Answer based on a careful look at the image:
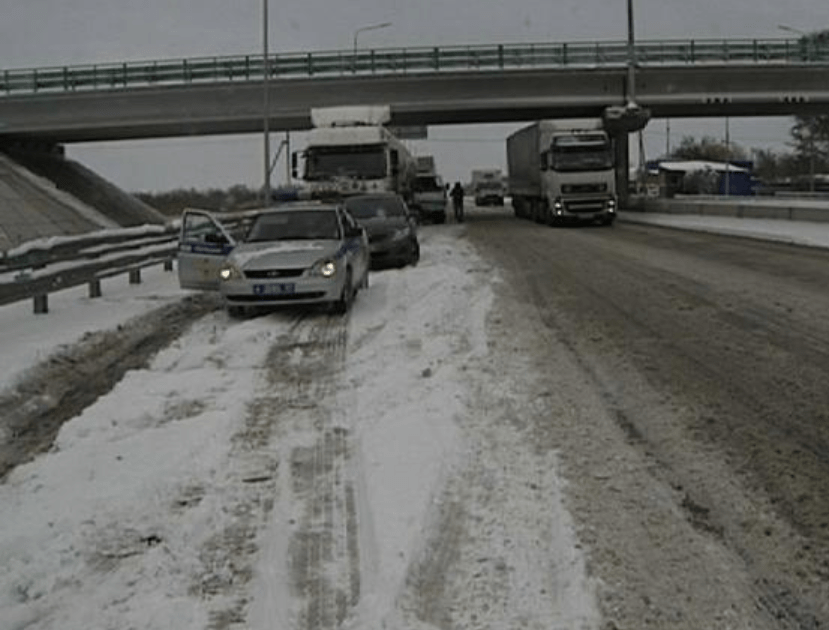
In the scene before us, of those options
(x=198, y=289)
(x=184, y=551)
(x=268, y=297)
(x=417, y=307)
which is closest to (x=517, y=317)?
(x=417, y=307)

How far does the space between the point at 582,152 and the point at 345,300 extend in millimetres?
23969

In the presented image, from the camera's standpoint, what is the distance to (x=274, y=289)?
1274cm

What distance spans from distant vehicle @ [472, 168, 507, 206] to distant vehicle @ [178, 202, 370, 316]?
67.2 metres

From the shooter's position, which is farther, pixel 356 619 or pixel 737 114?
pixel 737 114

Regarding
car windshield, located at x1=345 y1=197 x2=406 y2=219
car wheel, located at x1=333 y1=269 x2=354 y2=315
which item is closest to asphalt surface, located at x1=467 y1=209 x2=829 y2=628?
car wheel, located at x1=333 y1=269 x2=354 y2=315

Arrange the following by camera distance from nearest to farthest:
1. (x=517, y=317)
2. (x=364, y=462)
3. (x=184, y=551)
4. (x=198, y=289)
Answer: (x=184, y=551), (x=364, y=462), (x=517, y=317), (x=198, y=289)

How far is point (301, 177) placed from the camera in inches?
1191

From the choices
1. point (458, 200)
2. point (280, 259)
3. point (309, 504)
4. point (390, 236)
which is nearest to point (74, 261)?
point (280, 259)

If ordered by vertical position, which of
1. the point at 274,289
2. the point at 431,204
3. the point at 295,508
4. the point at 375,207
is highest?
the point at 431,204

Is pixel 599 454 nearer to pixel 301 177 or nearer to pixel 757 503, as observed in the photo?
pixel 757 503

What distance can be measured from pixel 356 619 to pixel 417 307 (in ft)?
30.7

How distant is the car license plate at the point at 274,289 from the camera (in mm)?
12727

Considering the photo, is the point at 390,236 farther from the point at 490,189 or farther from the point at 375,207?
the point at 490,189

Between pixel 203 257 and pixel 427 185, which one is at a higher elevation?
pixel 427 185
